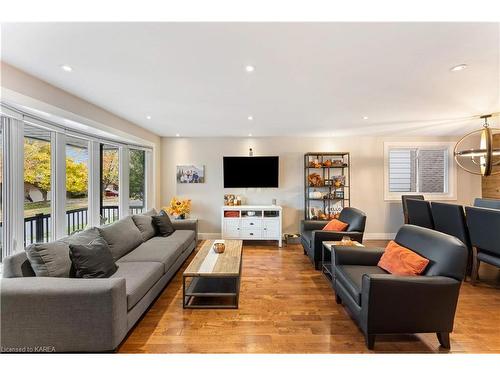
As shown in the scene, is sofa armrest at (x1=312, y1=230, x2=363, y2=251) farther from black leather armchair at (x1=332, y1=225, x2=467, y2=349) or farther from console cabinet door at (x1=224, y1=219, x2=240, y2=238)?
console cabinet door at (x1=224, y1=219, x2=240, y2=238)

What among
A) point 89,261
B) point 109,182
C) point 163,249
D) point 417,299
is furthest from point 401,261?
point 109,182

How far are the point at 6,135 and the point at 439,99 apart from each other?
4735mm

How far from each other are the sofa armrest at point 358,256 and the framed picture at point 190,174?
12.0 feet

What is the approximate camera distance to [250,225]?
16.4 ft

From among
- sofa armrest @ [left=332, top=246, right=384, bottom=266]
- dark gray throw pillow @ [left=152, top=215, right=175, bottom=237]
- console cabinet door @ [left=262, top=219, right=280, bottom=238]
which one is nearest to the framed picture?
dark gray throw pillow @ [left=152, top=215, right=175, bottom=237]

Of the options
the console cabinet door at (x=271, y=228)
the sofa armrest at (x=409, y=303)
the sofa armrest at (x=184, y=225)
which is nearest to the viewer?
the sofa armrest at (x=409, y=303)

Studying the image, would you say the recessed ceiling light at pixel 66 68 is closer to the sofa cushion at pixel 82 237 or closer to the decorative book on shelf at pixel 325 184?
the sofa cushion at pixel 82 237

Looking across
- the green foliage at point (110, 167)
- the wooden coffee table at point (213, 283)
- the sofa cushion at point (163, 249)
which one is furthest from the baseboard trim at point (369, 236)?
the wooden coffee table at point (213, 283)

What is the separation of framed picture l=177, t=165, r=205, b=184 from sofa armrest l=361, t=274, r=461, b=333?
4261mm

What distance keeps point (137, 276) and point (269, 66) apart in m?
2.36

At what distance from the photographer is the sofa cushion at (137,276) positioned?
81.7 inches

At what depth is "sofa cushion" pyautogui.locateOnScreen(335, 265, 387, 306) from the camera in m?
2.07

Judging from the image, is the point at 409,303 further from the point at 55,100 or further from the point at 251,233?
the point at 55,100
